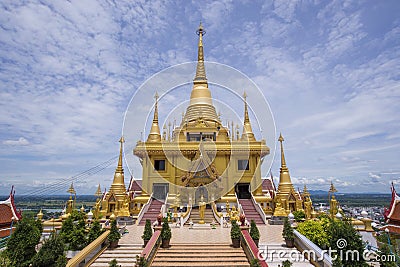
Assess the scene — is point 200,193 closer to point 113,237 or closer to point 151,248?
point 113,237

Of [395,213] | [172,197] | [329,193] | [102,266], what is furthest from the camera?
[172,197]

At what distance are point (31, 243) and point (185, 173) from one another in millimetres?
15355

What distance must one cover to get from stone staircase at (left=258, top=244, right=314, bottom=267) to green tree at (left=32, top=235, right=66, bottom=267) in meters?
7.58

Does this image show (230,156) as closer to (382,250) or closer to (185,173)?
(185,173)

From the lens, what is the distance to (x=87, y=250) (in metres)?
10.8

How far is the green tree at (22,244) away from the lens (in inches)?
356

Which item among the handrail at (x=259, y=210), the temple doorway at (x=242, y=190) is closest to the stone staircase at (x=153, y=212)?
the temple doorway at (x=242, y=190)

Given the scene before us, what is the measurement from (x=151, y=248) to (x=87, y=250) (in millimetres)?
2512

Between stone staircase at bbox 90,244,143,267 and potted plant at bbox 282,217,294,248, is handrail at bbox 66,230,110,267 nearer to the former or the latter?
stone staircase at bbox 90,244,143,267

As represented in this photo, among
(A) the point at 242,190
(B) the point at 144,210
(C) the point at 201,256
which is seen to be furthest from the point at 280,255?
(A) the point at 242,190

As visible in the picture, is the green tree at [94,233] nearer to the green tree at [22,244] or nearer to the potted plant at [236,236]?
the green tree at [22,244]

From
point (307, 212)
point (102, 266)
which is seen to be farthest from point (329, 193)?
point (102, 266)

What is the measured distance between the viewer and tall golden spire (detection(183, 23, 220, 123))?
29027 millimetres

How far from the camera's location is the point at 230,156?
25125 mm
